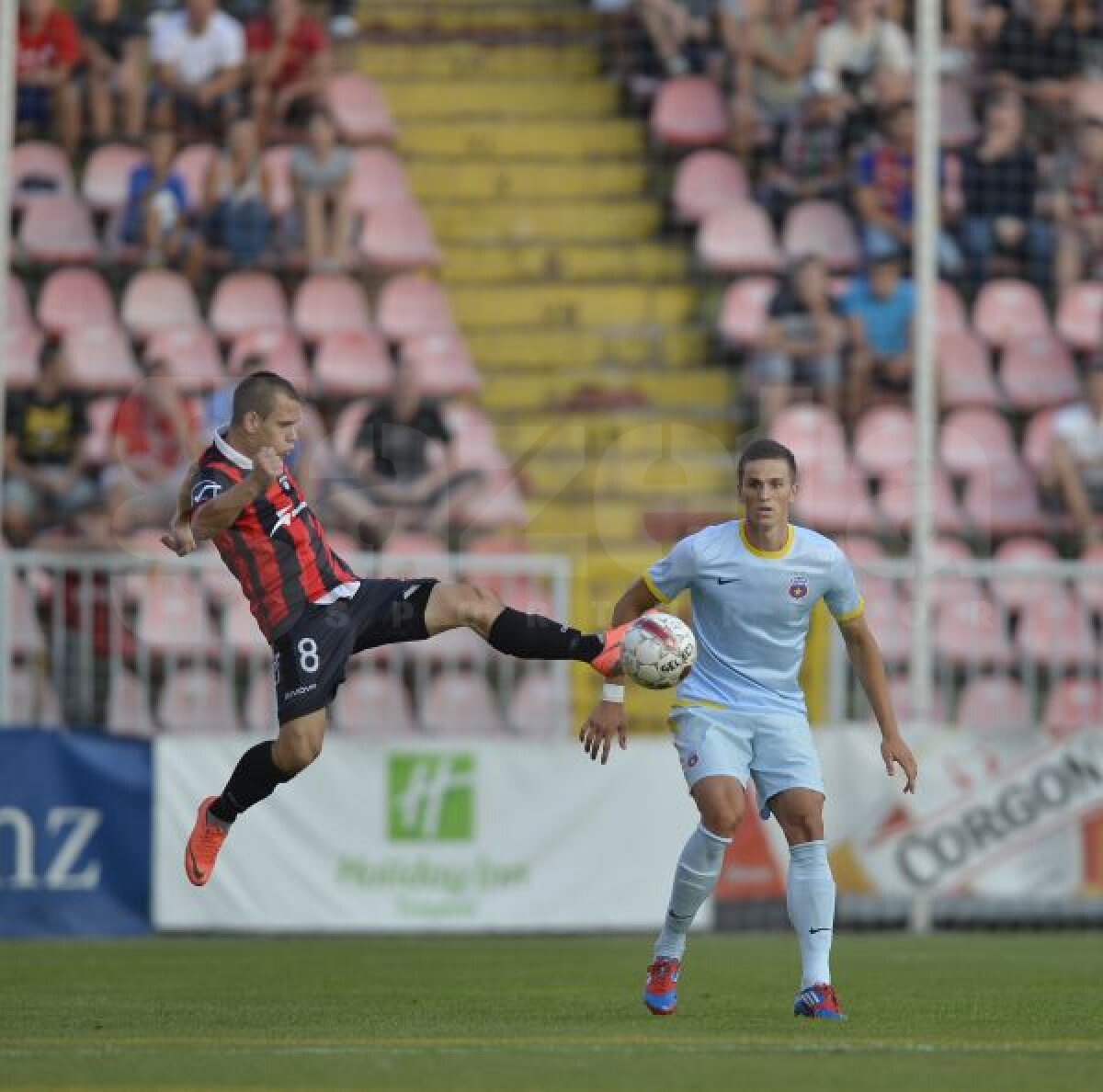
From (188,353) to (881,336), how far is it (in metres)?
4.93

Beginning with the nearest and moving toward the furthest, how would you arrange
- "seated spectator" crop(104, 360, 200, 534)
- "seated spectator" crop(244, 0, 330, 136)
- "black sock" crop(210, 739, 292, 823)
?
"black sock" crop(210, 739, 292, 823), "seated spectator" crop(104, 360, 200, 534), "seated spectator" crop(244, 0, 330, 136)

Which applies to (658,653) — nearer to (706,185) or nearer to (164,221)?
(164,221)

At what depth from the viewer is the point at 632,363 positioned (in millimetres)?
19234

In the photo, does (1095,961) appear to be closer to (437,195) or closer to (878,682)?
(878,682)

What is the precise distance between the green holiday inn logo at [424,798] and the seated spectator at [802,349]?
4.33 metres

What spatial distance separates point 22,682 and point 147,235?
15.9 ft

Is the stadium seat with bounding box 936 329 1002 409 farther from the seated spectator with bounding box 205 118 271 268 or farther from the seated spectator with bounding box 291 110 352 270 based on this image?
the seated spectator with bounding box 205 118 271 268

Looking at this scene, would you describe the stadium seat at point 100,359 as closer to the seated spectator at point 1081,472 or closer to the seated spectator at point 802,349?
the seated spectator at point 802,349

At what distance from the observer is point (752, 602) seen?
9430 mm

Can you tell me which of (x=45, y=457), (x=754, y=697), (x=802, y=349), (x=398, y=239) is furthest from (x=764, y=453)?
(x=398, y=239)

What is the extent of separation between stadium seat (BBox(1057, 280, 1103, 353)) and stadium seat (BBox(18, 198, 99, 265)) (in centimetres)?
719

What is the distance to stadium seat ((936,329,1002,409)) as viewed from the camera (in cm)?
1878

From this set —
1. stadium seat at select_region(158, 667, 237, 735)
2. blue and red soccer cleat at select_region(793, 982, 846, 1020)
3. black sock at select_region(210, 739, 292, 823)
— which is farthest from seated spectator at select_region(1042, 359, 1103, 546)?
blue and red soccer cleat at select_region(793, 982, 846, 1020)

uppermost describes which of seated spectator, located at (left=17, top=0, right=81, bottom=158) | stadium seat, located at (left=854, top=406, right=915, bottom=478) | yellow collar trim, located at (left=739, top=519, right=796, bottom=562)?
seated spectator, located at (left=17, top=0, right=81, bottom=158)
